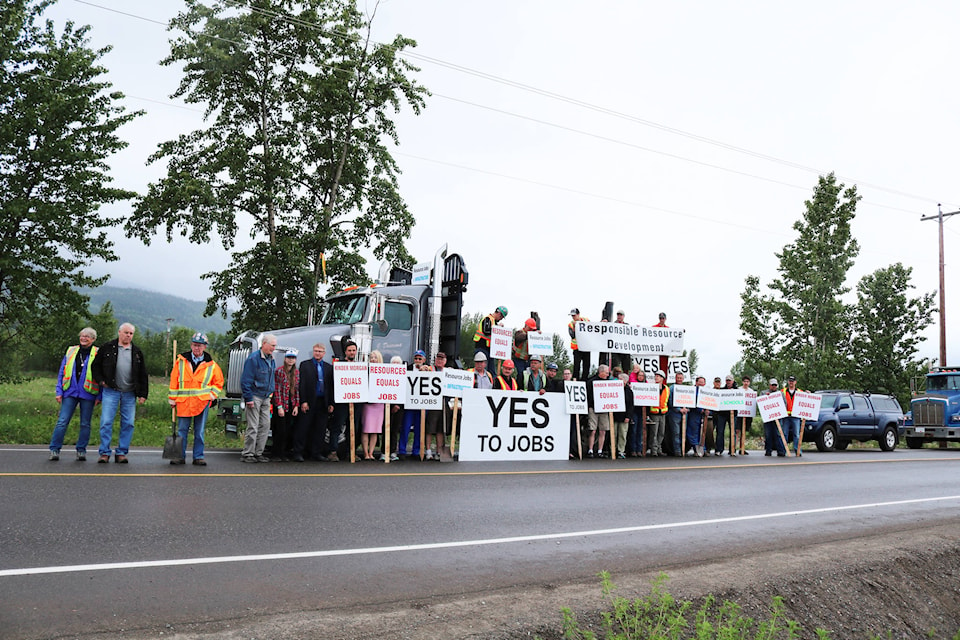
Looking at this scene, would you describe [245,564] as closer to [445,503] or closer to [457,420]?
[445,503]

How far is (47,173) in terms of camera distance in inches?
760

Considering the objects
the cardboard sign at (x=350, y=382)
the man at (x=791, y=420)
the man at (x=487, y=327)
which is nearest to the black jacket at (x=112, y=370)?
the cardboard sign at (x=350, y=382)

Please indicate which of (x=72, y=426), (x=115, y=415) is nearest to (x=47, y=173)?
(x=72, y=426)

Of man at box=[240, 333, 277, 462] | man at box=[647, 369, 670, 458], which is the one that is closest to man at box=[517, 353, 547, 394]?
man at box=[647, 369, 670, 458]

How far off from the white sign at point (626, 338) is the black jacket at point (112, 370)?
32.1 ft

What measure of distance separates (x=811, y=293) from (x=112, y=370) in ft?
100

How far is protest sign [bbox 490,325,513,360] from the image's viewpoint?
16234 mm

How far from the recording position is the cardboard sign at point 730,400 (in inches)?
729

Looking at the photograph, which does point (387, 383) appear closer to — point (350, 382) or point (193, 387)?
point (350, 382)

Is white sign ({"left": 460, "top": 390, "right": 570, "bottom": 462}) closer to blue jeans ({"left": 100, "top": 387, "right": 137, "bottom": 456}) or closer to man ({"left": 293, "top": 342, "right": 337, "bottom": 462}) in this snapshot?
man ({"left": 293, "top": 342, "right": 337, "bottom": 462})

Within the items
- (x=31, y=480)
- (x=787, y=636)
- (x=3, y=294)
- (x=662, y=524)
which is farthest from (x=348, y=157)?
(x=787, y=636)

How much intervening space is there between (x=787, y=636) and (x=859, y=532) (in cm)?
341

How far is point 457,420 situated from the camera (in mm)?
14406

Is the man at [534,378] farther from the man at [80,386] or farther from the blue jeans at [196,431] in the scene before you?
the man at [80,386]
